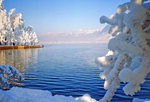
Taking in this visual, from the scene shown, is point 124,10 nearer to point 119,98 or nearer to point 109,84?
point 109,84

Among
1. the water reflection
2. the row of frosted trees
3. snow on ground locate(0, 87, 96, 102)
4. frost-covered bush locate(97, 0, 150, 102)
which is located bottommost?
the water reflection

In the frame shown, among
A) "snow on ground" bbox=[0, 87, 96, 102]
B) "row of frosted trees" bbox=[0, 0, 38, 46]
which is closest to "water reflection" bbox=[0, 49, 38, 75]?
"snow on ground" bbox=[0, 87, 96, 102]

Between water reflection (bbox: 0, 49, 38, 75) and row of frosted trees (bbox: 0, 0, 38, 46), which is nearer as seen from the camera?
water reflection (bbox: 0, 49, 38, 75)

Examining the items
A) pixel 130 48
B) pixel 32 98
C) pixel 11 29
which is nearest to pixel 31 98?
pixel 32 98

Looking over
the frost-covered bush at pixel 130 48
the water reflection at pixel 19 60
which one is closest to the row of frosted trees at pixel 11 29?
the water reflection at pixel 19 60

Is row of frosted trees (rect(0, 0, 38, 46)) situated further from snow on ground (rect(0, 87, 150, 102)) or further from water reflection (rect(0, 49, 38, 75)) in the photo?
snow on ground (rect(0, 87, 150, 102))

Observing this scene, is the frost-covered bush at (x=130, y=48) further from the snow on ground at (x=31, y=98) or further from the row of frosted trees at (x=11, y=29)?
the row of frosted trees at (x=11, y=29)

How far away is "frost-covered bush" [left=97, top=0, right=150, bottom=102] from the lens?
1.89 metres

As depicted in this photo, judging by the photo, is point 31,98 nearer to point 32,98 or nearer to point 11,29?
point 32,98

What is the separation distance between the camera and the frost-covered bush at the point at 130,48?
1887 mm

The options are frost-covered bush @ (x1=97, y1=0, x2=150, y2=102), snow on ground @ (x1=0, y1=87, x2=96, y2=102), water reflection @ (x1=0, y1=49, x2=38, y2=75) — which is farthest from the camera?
water reflection @ (x1=0, y1=49, x2=38, y2=75)

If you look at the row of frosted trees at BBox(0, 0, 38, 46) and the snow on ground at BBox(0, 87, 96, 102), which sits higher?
the row of frosted trees at BBox(0, 0, 38, 46)

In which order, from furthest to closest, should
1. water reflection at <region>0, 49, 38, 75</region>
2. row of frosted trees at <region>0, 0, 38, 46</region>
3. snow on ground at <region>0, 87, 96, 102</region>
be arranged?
row of frosted trees at <region>0, 0, 38, 46</region> → water reflection at <region>0, 49, 38, 75</region> → snow on ground at <region>0, 87, 96, 102</region>

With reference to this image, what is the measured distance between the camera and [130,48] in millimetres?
2014
